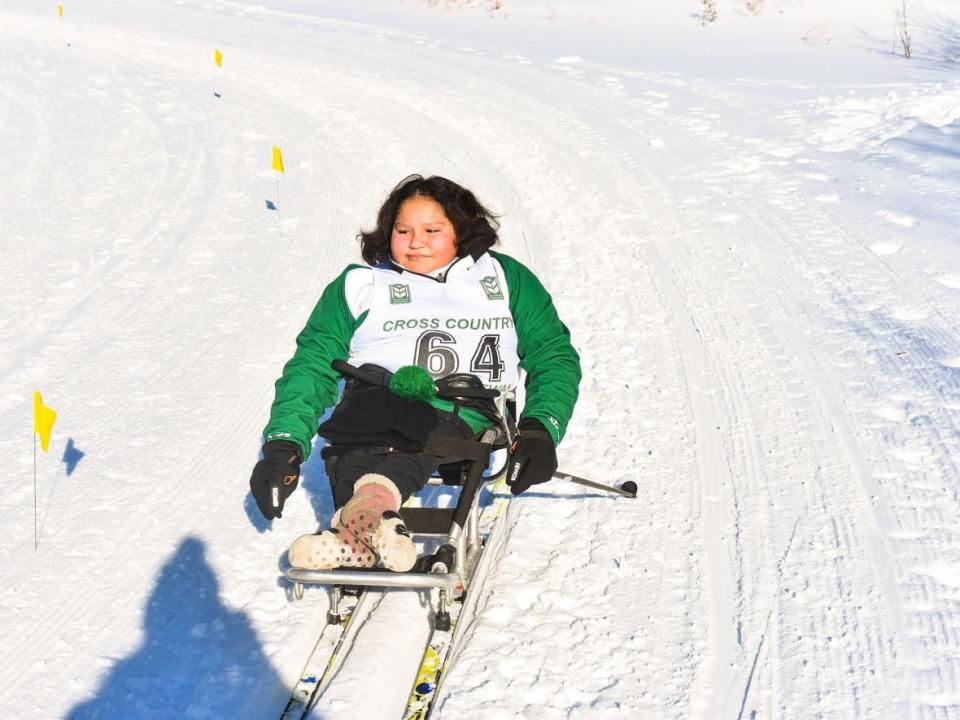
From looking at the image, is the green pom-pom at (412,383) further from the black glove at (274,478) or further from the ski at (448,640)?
the ski at (448,640)

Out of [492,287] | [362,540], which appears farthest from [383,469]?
[492,287]

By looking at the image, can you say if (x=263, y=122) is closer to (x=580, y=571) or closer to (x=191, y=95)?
(x=191, y=95)

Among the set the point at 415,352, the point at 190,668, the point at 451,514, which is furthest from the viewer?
the point at 415,352

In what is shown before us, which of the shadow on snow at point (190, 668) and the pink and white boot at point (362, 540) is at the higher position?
the pink and white boot at point (362, 540)

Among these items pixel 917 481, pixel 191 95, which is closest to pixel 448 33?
pixel 191 95

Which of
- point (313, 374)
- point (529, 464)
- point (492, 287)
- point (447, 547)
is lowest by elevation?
point (447, 547)

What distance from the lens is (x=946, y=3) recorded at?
1319 cm

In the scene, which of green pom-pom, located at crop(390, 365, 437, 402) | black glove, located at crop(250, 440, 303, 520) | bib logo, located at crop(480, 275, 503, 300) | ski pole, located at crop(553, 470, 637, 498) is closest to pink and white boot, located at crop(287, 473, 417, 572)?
black glove, located at crop(250, 440, 303, 520)

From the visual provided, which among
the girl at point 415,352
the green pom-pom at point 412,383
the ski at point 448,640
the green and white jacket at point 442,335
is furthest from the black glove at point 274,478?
the ski at point 448,640

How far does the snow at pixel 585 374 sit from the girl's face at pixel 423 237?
0.91m

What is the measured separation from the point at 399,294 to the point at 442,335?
19cm

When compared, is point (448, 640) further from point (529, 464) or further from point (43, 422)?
point (43, 422)

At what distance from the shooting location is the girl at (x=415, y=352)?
2.91 m

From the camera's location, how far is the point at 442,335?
3.19 metres
